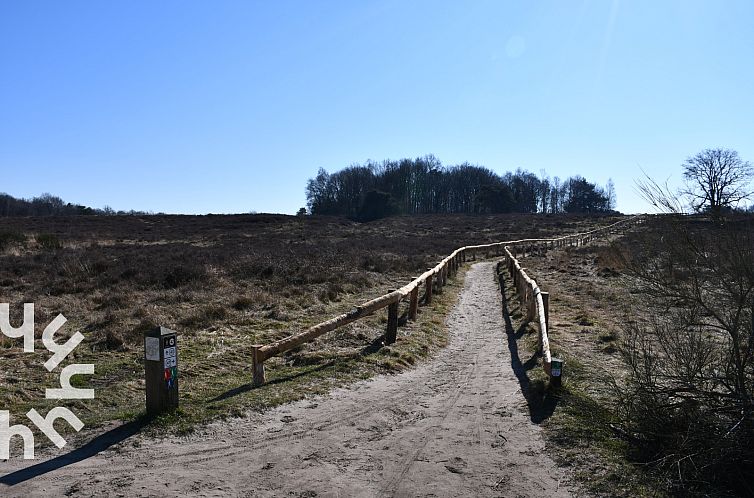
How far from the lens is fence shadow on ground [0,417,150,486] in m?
4.58

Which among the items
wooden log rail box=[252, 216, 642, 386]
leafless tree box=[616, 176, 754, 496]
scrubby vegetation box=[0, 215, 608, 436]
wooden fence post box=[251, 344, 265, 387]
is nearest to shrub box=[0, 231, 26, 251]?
scrubby vegetation box=[0, 215, 608, 436]

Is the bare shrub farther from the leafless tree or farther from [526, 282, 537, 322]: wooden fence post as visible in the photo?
[526, 282, 537, 322]: wooden fence post

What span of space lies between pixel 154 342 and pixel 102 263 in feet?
55.0

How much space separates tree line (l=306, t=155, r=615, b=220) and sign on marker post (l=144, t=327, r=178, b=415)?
290ft

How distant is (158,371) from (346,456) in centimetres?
241

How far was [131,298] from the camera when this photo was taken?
13836mm

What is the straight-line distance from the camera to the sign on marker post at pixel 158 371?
19.5 ft

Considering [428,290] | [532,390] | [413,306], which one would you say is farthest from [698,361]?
[428,290]

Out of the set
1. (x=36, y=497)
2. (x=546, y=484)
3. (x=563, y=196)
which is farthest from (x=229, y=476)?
(x=563, y=196)

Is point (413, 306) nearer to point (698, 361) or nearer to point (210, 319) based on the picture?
point (210, 319)

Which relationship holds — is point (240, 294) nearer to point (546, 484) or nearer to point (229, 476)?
point (229, 476)

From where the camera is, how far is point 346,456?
5074mm

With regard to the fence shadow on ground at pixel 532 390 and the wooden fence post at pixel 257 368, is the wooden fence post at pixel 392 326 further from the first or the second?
the wooden fence post at pixel 257 368

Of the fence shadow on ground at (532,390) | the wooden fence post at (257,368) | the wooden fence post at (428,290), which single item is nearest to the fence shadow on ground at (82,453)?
the wooden fence post at (257,368)
